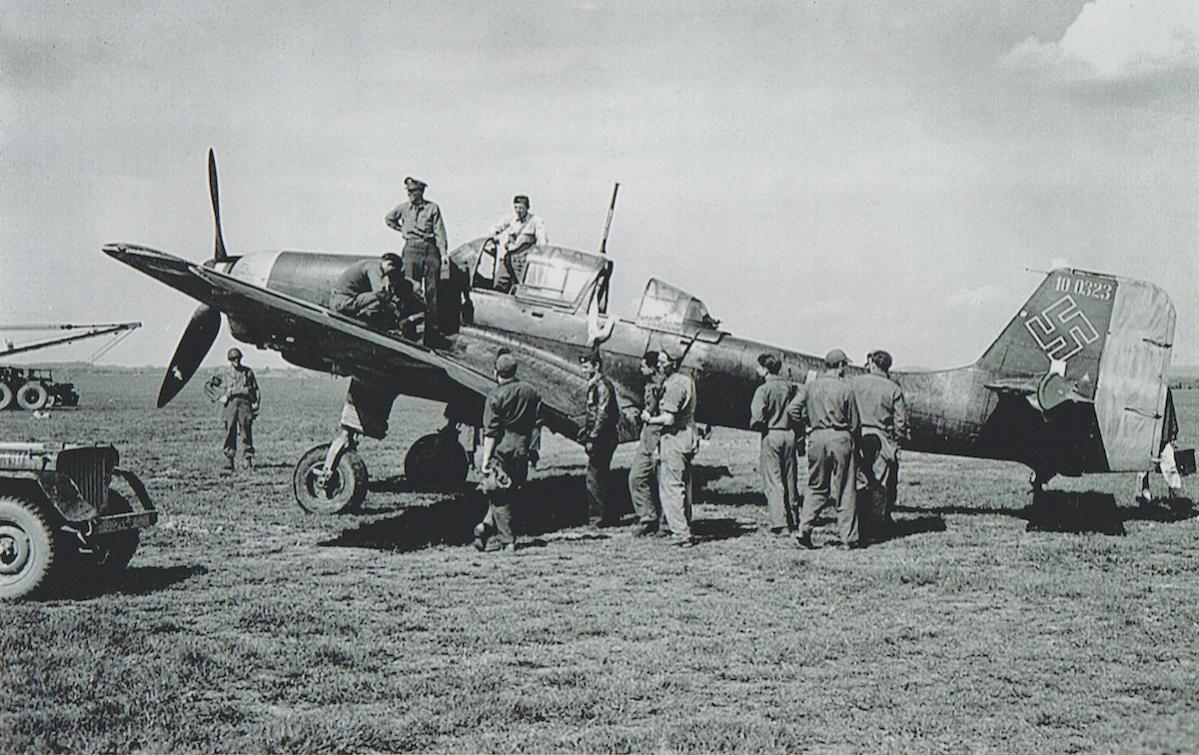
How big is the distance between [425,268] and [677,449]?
3.91 m

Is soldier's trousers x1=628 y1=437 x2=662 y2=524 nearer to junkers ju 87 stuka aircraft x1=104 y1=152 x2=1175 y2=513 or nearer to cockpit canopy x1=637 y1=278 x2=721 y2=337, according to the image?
junkers ju 87 stuka aircraft x1=104 y1=152 x2=1175 y2=513

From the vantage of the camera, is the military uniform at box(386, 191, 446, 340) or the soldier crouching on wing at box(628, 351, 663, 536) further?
the military uniform at box(386, 191, 446, 340)

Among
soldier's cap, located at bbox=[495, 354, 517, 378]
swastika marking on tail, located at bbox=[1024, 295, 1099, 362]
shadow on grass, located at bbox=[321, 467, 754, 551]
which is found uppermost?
swastika marking on tail, located at bbox=[1024, 295, 1099, 362]

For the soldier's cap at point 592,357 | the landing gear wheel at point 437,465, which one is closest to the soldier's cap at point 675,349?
the soldier's cap at point 592,357

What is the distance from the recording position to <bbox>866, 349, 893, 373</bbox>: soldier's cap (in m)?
10.3

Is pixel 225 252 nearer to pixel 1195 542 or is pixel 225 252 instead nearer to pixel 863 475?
pixel 863 475

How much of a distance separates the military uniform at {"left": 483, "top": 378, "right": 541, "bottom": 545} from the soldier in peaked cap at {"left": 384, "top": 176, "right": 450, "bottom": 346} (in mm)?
2512

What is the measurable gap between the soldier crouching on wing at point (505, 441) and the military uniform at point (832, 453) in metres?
2.87

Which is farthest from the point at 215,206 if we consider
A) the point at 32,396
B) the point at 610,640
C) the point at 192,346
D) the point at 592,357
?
the point at 32,396

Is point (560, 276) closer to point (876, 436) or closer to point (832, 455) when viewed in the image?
point (832, 455)

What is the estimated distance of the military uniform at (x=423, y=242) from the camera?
1104 cm

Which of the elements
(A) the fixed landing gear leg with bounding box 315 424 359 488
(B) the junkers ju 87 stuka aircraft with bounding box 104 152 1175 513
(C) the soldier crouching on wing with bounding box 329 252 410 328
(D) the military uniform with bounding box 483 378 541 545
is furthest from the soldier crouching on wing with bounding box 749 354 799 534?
(A) the fixed landing gear leg with bounding box 315 424 359 488

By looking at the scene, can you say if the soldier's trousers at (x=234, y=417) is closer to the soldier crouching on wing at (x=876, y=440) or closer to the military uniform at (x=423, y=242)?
the military uniform at (x=423, y=242)

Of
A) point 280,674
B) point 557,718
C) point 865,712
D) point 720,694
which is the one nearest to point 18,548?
point 280,674
